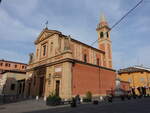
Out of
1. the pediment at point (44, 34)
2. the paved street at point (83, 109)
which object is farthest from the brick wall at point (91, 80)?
the pediment at point (44, 34)

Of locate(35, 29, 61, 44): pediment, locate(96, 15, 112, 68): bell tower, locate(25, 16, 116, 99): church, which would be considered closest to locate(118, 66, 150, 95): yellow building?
locate(96, 15, 112, 68): bell tower

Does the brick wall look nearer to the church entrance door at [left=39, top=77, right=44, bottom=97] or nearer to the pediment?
the church entrance door at [left=39, top=77, right=44, bottom=97]

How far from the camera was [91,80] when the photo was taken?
76.5ft

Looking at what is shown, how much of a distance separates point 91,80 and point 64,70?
5838 mm

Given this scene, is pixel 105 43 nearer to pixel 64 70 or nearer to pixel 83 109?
pixel 64 70

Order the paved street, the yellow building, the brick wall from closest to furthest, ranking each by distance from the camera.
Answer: the paved street → the brick wall → the yellow building

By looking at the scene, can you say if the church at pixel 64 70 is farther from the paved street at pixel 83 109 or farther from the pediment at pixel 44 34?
the paved street at pixel 83 109

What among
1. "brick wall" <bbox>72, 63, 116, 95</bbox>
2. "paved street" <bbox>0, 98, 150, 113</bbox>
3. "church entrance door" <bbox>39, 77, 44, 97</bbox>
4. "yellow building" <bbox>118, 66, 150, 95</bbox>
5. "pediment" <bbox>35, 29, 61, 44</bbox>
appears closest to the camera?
"paved street" <bbox>0, 98, 150, 113</bbox>

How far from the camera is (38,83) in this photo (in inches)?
969

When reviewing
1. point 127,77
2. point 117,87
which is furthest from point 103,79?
point 127,77

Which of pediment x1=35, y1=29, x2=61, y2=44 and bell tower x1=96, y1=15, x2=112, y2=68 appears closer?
pediment x1=35, y1=29, x2=61, y2=44

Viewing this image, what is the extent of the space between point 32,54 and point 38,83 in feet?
25.4

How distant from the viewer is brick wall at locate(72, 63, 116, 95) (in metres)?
20.7

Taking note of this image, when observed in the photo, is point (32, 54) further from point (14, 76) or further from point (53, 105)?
point (53, 105)
